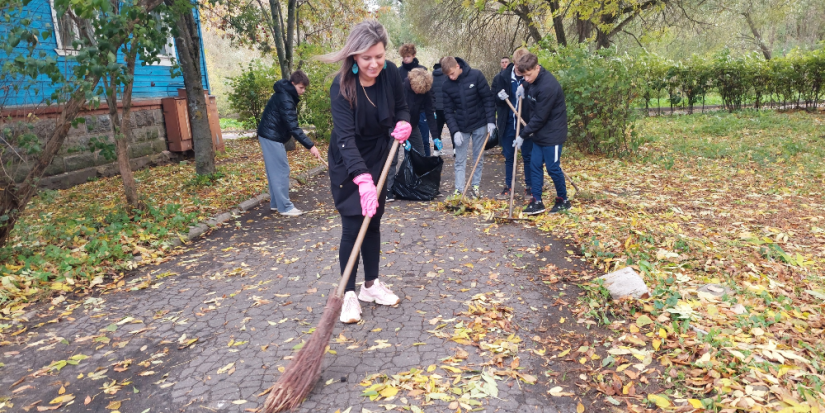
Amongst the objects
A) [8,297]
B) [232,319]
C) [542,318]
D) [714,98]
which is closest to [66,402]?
[232,319]

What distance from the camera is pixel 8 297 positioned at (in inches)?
177

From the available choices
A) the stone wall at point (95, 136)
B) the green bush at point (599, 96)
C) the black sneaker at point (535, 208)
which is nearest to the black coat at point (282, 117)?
the stone wall at point (95, 136)

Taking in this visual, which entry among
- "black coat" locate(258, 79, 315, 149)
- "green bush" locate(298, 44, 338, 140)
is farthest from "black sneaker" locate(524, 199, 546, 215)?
"green bush" locate(298, 44, 338, 140)

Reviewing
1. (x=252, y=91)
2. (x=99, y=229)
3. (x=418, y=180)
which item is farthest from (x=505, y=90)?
(x=252, y=91)

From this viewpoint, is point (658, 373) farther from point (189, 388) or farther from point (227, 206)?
point (227, 206)

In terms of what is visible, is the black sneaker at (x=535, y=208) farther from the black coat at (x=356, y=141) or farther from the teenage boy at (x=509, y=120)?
the black coat at (x=356, y=141)

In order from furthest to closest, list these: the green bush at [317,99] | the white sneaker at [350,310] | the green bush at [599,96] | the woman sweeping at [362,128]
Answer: the green bush at [317,99]
the green bush at [599,96]
the white sneaker at [350,310]
the woman sweeping at [362,128]

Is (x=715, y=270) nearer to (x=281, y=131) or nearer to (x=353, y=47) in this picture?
(x=353, y=47)

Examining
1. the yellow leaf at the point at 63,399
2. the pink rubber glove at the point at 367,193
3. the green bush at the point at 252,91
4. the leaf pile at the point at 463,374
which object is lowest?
the leaf pile at the point at 463,374

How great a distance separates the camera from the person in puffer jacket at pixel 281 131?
6574 mm

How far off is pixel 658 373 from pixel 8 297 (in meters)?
5.08

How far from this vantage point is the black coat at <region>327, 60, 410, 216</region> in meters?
3.46

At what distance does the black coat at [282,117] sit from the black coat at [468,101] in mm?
1975

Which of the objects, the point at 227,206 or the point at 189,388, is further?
the point at 227,206
